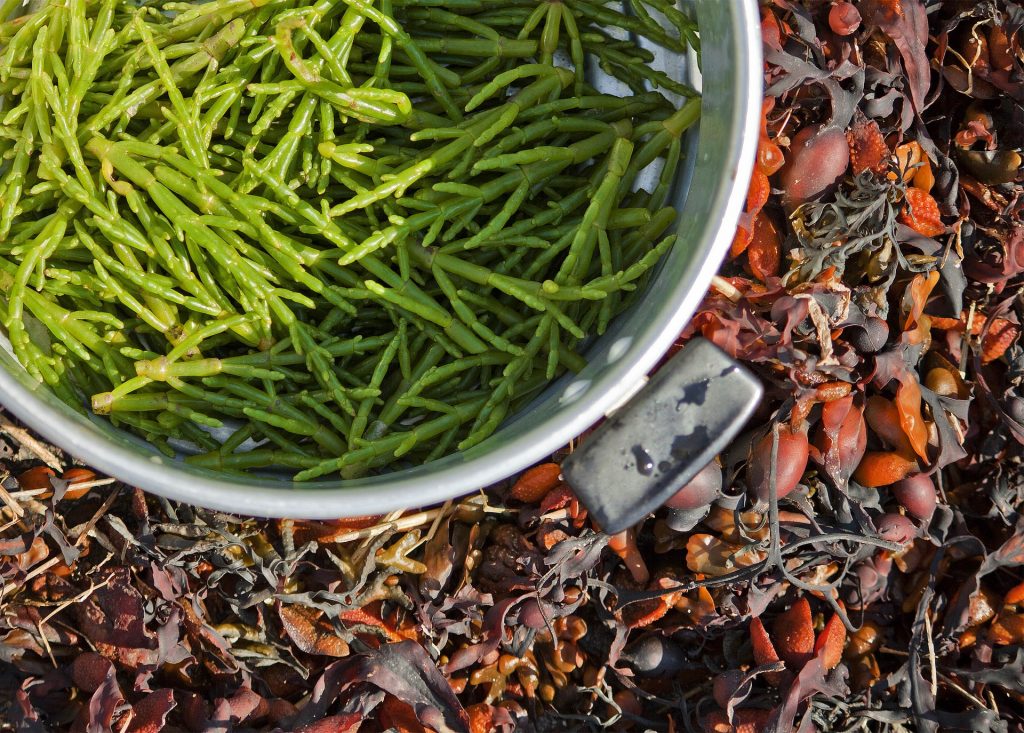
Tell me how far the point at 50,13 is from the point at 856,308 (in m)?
1.92

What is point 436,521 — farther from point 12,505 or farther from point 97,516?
point 12,505

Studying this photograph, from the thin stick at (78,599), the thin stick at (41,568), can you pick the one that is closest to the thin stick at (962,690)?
the thin stick at (78,599)

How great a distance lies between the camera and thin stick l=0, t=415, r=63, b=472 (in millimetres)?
2137

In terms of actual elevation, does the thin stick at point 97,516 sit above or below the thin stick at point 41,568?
above

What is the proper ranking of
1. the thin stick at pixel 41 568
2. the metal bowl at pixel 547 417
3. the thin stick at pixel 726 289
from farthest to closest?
1. the thin stick at pixel 41 568
2. the thin stick at pixel 726 289
3. the metal bowl at pixel 547 417

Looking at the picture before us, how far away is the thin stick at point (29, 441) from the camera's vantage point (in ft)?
7.01

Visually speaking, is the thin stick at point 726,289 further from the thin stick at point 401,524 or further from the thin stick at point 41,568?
the thin stick at point 41,568

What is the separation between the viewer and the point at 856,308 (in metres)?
1.99

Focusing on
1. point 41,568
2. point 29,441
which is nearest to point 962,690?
point 41,568

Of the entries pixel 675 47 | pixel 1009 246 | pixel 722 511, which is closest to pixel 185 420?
pixel 722 511

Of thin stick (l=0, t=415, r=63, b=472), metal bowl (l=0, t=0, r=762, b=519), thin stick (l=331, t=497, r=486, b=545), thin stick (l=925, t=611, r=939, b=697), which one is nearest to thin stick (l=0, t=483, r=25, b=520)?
thin stick (l=0, t=415, r=63, b=472)

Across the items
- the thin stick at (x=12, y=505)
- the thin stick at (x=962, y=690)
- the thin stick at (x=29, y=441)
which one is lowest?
the thin stick at (x=962, y=690)

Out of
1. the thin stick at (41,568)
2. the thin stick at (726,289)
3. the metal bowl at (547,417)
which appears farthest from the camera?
the thin stick at (41,568)

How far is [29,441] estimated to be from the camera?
2139 mm
